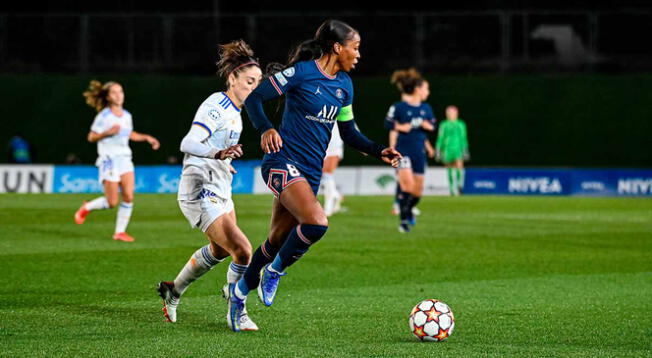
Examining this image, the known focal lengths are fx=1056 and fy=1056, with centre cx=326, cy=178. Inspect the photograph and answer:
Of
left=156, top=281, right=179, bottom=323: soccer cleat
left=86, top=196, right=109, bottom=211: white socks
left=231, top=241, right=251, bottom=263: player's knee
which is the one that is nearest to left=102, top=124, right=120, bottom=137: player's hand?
left=86, top=196, right=109, bottom=211: white socks

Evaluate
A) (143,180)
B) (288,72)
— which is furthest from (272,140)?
(143,180)

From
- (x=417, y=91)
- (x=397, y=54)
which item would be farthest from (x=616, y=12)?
(x=417, y=91)

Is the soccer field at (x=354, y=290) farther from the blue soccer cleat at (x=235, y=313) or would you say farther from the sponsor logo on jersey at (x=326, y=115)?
the sponsor logo on jersey at (x=326, y=115)

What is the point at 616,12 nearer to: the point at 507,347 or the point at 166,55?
the point at 166,55

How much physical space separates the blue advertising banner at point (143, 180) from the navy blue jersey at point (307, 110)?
20.4 meters

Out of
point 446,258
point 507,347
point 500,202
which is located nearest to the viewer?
point 507,347

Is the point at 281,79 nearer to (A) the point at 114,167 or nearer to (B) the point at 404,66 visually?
(A) the point at 114,167

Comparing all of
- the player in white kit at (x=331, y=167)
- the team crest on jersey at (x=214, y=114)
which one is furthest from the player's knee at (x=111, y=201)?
the team crest on jersey at (x=214, y=114)

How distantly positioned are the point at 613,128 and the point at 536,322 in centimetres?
2536

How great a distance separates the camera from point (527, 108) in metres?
32.7

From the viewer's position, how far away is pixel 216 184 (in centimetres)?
791

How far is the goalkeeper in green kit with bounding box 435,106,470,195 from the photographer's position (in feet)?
92.0

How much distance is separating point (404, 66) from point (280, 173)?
2559cm

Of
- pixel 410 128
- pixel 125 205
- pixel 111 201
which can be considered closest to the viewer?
pixel 111 201
